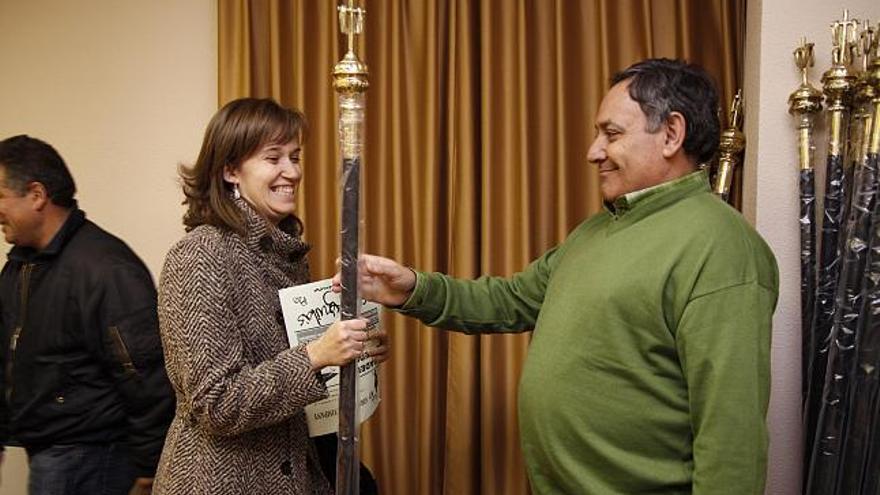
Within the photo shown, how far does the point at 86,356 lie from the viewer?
71.5 inches

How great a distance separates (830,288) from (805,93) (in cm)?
43

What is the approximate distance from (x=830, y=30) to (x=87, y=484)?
80.0 inches

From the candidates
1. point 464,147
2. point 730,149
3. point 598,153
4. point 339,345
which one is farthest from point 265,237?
point 730,149

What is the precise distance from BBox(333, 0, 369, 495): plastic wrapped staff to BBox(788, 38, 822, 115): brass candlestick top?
102 centimetres

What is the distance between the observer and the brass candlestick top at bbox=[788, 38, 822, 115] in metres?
1.72

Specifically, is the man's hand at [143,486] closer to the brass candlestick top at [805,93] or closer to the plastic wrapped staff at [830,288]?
the plastic wrapped staff at [830,288]

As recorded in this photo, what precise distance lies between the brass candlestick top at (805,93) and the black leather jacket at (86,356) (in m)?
1.54

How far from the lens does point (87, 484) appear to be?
1.83 m

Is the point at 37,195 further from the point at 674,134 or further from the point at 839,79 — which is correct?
the point at 839,79

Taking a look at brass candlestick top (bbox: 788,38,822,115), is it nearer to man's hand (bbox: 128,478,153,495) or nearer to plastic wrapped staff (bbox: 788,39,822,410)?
plastic wrapped staff (bbox: 788,39,822,410)

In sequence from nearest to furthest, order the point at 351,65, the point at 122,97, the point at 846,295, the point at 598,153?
the point at 351,65 → the point at 598,153 → the point at 846,295 → the point at 122,97

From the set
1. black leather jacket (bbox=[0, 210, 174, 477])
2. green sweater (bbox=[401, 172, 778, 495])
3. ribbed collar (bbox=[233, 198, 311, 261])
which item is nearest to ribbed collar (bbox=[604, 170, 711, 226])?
green sweater (bbox=[401, 172, 778, 495])

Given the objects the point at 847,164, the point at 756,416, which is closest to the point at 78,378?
the point at 756,416

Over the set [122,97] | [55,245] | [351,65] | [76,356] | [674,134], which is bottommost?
[76,356]
